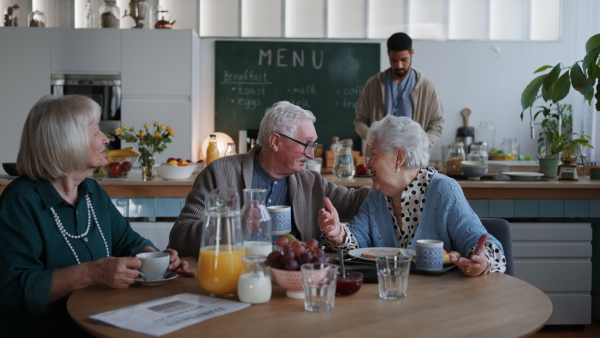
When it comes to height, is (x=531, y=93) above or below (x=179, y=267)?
above

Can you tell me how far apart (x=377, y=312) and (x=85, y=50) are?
4972mm

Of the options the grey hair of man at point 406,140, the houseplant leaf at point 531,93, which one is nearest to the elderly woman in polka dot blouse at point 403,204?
the grey hair of man at point 406,140

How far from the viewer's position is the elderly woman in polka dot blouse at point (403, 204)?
82.9 inches

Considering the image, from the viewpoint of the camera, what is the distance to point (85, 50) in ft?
18.9

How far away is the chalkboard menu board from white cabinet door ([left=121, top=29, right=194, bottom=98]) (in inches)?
20.3

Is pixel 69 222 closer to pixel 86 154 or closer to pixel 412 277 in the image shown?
pixel 86 154

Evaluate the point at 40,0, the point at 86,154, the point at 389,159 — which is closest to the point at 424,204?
the point at 389,159

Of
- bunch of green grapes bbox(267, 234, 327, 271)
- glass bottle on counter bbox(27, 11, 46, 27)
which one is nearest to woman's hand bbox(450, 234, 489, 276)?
Result: bunch of green grapes bbox(267, 234, 327, 271)

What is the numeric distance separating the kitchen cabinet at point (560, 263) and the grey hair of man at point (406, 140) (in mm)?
1497

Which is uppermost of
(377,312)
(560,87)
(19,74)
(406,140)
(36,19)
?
(36,19)

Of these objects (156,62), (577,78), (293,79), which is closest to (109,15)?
(156,62)

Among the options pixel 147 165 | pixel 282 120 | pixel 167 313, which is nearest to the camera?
pixel 167 313

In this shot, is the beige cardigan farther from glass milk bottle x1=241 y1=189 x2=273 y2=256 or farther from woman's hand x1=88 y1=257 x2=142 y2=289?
woman's hand x1=88 y1=257 x2=142 y2=289

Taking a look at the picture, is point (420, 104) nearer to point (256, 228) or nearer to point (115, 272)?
point (256, 228)
